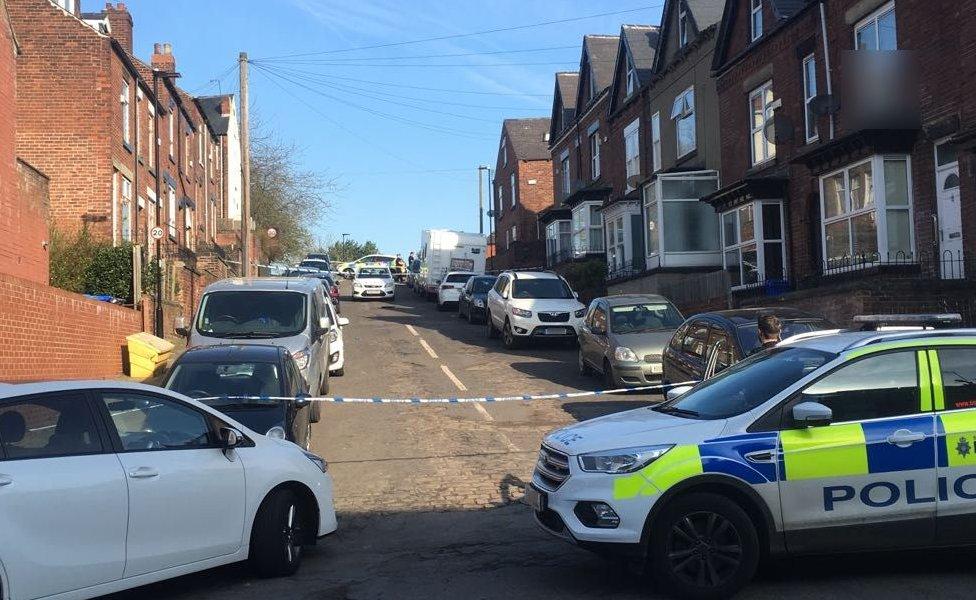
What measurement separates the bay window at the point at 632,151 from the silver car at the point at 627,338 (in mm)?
18235

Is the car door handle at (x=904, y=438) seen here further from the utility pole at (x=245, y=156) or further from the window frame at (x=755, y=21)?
the utility pole at (x=245, y=156)

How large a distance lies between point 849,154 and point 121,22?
26.3m

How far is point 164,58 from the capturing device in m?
35.2

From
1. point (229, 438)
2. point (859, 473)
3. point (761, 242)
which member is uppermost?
point (761, 242)

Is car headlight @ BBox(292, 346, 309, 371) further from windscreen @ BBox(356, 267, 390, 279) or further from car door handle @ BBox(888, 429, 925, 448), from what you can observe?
windscreen @ BBox(356, 267, 390, 279)

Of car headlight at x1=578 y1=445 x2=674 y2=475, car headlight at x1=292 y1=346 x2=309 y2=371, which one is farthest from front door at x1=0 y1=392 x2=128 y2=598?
car headlight at x1=292 y1=346 x2=309 y2=371

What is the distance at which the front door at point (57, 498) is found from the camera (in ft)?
17.6

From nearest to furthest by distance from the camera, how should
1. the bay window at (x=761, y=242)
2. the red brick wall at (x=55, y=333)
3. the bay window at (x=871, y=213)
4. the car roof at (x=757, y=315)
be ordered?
the car roof at (x=757, y=315), the red brick wall at (x=55, y=333), the bay window at (x=871, y=213), the bay window at (x=761, y=242)

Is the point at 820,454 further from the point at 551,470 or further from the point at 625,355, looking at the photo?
the point at 625,355

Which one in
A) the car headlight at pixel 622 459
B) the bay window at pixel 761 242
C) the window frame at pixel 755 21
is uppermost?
the window frame at pixel 755 21

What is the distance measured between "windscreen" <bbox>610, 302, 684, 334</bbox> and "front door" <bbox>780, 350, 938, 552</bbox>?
1052cm

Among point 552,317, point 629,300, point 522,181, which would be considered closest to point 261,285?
point 629,300

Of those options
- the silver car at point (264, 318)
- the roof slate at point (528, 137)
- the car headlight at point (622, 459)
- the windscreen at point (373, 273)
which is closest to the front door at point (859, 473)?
the car headlight at point (622, 459)

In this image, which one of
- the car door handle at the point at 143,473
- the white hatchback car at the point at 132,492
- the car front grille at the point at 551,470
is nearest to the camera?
Answer: the white hatchback car at the point at 132,492
